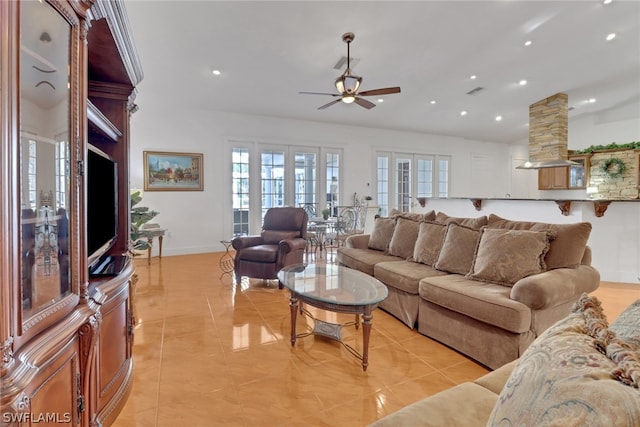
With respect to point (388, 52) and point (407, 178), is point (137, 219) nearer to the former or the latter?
point (388, 52)

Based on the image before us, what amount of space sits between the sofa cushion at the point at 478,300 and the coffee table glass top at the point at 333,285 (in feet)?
1.37

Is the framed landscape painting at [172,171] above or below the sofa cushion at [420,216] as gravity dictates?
above

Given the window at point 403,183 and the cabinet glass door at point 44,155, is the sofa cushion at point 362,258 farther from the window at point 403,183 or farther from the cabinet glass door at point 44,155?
the window at point 403,183

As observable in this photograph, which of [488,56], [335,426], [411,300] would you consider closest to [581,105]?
[488,56]

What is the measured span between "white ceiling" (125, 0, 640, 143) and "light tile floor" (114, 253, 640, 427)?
10.8ft

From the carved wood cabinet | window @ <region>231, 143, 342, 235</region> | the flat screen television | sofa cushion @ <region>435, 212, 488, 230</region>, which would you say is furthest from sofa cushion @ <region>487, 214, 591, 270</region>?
window @ <region>231, 143, 342, 235</region>

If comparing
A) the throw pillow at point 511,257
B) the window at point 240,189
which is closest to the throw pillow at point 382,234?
the throw pillow at point 511,257

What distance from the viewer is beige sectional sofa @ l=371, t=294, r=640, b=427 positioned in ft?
1.77

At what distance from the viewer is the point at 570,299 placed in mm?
2248

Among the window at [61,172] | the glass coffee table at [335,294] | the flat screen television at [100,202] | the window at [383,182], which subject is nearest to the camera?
the window at [61,172]

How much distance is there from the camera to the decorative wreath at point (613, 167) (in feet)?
23.7

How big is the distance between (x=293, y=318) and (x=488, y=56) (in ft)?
16.6

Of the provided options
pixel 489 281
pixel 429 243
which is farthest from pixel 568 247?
pixel 429 243

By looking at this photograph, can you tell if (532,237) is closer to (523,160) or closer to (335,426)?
(335,426)
